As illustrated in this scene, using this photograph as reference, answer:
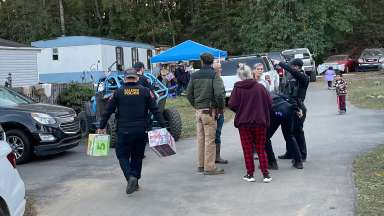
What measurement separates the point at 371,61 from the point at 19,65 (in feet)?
74.8

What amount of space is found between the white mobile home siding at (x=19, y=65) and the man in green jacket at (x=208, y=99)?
63.9 ft

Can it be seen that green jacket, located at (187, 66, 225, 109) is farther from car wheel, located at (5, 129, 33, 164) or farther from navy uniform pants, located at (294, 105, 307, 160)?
car wheel, located at (5, 129, 33, 164)

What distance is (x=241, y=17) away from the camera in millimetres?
45156

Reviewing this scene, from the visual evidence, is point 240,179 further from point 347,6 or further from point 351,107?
point 347,6

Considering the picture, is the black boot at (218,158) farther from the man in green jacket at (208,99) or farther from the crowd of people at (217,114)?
the man in green jacket at (208,99)

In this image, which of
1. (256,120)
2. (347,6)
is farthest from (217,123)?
(347,6)

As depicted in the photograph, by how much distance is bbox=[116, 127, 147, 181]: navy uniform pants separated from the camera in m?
7.79

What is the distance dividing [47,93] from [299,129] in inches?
414

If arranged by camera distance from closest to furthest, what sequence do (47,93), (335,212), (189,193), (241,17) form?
1. (335,212)
2. (189,193)
3. (47,93)
4. (241,17)

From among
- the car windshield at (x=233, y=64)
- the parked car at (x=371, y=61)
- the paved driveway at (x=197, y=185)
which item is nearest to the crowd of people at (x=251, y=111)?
the paved driveway at (x=197, y=185)

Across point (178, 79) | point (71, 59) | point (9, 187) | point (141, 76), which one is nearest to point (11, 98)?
point (141, 76)

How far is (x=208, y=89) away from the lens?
29.0 feet

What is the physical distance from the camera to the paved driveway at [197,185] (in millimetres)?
7078

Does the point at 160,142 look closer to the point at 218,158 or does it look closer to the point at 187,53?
the point at 218,158
